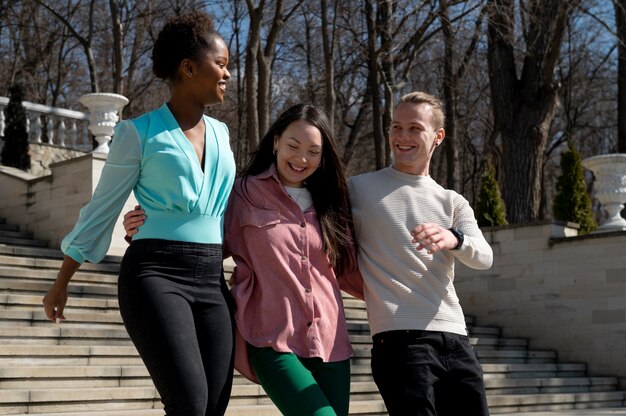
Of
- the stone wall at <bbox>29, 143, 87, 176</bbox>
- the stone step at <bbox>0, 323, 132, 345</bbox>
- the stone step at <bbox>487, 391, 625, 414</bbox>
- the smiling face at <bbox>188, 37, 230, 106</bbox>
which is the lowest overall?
the stone step at <bbox>487, 391, 625, 414</bbox>

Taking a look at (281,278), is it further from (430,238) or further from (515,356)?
(515,356)

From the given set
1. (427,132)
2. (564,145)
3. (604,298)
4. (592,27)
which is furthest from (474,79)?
(427,132)

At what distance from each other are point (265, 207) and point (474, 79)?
78.7 ft

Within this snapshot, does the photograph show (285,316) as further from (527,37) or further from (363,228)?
(527,37)

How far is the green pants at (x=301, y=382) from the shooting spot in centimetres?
288

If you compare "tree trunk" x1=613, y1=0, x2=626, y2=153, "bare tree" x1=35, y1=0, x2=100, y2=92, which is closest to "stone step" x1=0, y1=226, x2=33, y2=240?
"bare tree" x1=35, y1=0, x2=100, y2=92

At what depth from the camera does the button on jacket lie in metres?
3.04

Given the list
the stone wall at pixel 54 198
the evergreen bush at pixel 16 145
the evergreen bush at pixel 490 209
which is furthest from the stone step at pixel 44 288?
the evergreen bush at pixel 16 145

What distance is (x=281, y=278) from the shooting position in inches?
121

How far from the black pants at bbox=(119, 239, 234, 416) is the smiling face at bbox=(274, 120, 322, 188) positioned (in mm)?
413

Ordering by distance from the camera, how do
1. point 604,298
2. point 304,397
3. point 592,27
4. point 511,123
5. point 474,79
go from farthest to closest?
1. point 474,79
2. point 592,27
3. point 511,123
4. point 604,298
5. point 304,397

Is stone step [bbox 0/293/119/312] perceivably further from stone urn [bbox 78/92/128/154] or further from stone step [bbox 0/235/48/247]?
stone urn [bbox 78/92/128/154]

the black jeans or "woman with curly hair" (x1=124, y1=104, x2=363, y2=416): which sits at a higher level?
"woman with curly hair" (x1=124, y1=104, x2=363, y2=416)

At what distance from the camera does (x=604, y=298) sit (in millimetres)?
11336
